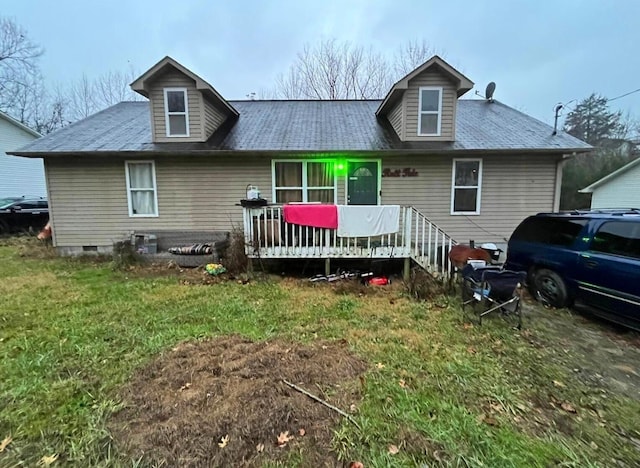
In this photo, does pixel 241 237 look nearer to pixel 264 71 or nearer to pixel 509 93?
pixel 264 71

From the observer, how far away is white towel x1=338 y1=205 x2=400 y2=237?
662 cm

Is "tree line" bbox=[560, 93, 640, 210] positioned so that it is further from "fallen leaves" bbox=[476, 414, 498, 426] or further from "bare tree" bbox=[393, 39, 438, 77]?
"fallen leaves" bbox=[476, 414, 498, 426]

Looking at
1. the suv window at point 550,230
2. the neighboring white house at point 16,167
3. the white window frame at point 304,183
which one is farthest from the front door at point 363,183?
the neighboring white house at point 16,167

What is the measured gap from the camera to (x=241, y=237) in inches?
277

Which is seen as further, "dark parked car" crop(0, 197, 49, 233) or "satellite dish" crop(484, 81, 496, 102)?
"dark parked car" crop(0, 197, 49, 233)

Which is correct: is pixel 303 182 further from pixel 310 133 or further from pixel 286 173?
pixel 310 133

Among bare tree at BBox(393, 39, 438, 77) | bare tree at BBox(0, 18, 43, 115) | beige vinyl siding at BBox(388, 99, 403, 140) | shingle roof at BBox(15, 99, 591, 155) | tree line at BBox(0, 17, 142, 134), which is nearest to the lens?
shingle roof at BBox(15, 99, 591, 155)

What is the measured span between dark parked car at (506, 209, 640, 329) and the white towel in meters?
2.40

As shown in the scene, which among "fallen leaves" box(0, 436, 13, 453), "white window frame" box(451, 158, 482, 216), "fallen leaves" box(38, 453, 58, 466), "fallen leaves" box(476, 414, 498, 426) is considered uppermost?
"white window frame" box(451, 158, 482, 216)

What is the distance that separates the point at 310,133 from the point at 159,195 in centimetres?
456

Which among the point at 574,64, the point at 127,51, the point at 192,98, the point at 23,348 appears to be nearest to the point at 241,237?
the point at 23,348

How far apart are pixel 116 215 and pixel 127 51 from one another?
3157 cm

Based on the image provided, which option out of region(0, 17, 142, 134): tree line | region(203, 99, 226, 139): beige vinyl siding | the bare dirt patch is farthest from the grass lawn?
region(0, 17, 142, 134): tree line

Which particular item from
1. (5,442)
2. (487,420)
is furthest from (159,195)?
(487,420)
